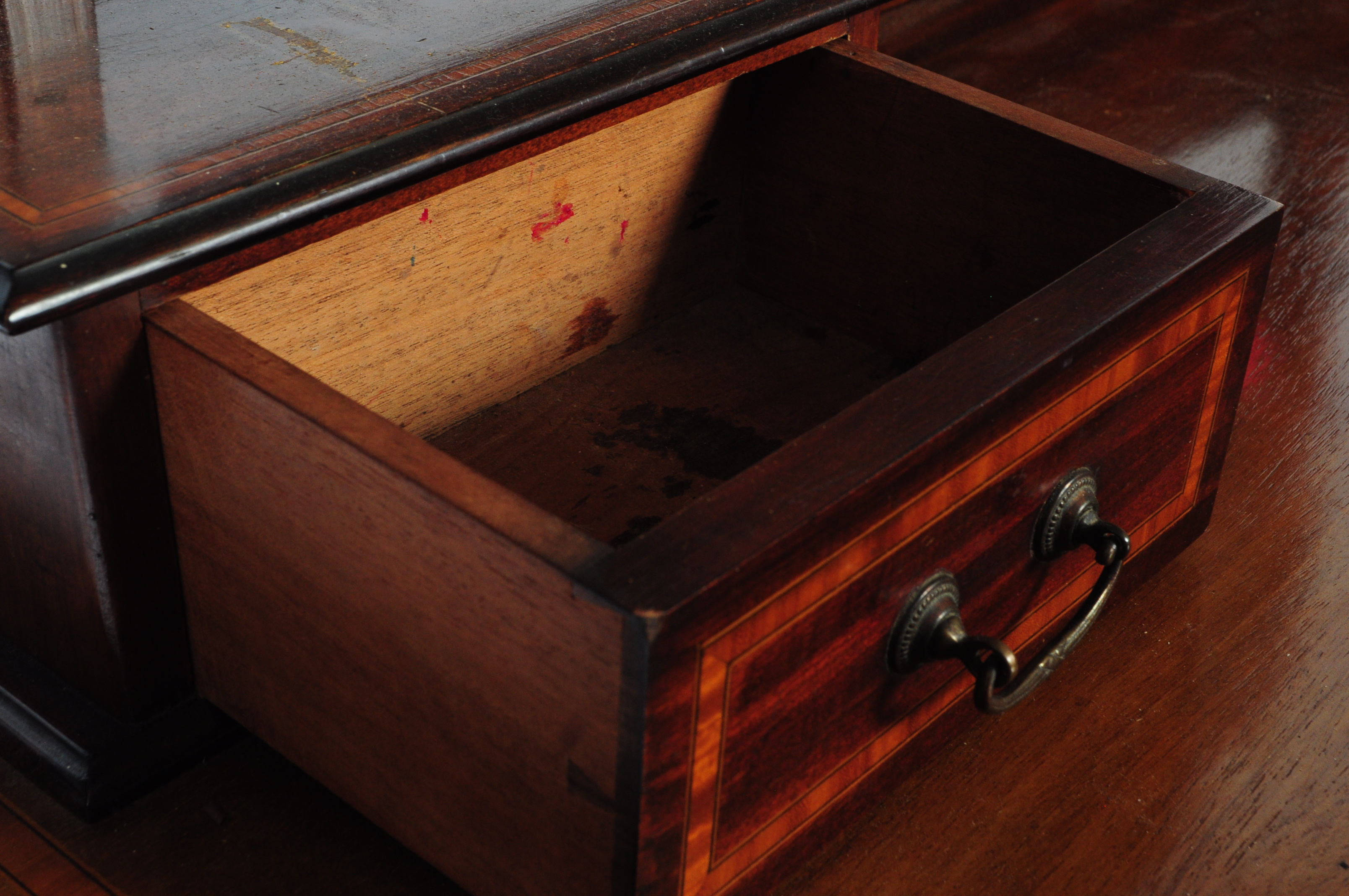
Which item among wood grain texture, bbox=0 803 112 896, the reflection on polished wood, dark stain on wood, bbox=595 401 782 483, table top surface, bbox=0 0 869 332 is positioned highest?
table top surface, bbox=0 0 869 332

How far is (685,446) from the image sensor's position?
107 cm

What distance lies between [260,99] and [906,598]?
453mm

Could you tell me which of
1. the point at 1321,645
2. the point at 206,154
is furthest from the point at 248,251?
the point at 1321,645

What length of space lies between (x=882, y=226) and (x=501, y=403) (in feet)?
1.04

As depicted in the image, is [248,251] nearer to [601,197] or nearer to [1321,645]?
[601,197]

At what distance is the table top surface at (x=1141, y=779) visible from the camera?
2.66ft

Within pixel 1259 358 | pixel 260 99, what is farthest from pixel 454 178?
pixel 1259 358

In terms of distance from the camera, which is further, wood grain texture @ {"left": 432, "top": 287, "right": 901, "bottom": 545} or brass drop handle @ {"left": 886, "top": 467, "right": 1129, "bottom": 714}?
wood grain texture @ {"left": 432, "top": 287, "right": 901, "bottom": 545}

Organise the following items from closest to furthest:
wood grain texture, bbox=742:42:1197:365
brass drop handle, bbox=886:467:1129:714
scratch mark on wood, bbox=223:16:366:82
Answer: brass drop handle, bbox=886:467:1129:714
scratch mark on wood, bbox=223:16:366:82
wood grain texture, bbox=742:42:1197:365

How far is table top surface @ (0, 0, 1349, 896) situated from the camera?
0.81m

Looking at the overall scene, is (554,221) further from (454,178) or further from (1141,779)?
(1141,779)

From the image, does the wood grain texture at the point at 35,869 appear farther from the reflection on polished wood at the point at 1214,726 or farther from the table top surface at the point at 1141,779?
the reflection on polished wood at the point at 1214,726

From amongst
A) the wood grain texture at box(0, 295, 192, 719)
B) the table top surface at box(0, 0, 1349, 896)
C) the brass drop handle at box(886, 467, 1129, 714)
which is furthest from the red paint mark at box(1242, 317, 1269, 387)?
the wood grain texture at box(0, 295, 192, 719)

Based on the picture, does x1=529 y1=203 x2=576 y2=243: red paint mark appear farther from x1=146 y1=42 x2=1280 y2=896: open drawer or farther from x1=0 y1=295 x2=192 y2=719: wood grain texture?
x1=0 y1=295 x2=192 y2=719: wood grain texture
